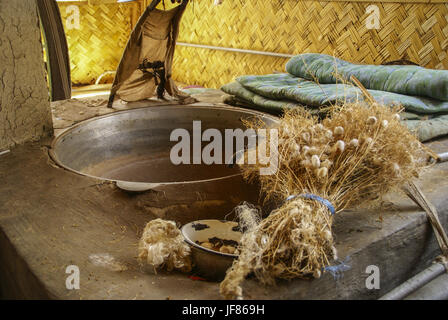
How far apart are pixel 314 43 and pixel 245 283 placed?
4.10 m

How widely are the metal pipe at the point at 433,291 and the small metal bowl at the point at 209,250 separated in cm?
78

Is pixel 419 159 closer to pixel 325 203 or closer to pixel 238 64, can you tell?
pixel 325 203

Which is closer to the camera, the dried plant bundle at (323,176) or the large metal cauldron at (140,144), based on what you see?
the dried plant bundle at (323,176)

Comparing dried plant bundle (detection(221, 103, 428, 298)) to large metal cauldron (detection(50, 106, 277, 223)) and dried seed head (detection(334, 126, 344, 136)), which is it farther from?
large metal cauldron (detection(50, 106, 277, 223))

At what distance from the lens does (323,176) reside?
1644mm

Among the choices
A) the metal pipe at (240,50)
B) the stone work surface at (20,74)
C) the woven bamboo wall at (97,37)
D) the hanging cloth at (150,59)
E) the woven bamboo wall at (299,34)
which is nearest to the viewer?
the stone work surface at (20,74)

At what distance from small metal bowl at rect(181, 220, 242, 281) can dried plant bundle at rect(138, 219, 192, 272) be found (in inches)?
1.4

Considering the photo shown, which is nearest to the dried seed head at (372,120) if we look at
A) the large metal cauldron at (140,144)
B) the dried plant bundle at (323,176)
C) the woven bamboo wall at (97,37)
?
the dried plant bundle at (323,176)

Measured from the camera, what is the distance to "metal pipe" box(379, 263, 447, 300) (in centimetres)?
162

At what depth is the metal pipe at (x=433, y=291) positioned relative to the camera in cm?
178

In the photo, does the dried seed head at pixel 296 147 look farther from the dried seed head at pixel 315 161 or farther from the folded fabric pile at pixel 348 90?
the folded fabric pile at pixel 348 90

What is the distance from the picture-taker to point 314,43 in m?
4.95

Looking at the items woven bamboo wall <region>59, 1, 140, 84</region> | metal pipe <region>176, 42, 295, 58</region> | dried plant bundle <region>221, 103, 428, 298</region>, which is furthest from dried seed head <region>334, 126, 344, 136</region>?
woven bamboo wall <region>59, 1, 140, 84</region>
